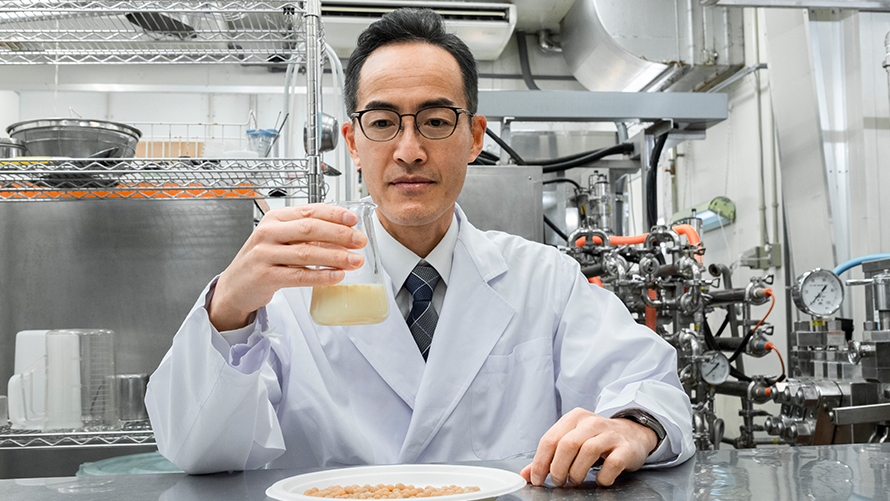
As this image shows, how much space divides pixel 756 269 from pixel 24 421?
3.87m

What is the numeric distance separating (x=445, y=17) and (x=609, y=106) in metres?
1.51

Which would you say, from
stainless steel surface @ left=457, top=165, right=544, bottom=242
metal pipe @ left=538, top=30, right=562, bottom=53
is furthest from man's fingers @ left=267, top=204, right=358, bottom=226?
metal pipe @ left=538, top=30, right=562, bottom=53

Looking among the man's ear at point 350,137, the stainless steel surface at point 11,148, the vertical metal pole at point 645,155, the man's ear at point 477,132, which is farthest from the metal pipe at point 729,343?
the stainless steel surface at point 11,148

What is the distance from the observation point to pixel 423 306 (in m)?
1.29

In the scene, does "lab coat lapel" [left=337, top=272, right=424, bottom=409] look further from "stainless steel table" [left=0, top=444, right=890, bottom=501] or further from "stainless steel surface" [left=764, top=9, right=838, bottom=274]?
"stainless steel surface" [left=764, top=9, right=838, bottom=274]

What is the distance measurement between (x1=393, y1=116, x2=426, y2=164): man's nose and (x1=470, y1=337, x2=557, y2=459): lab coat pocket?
40 centimetres

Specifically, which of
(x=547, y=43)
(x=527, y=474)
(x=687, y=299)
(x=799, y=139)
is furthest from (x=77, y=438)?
(x=547, y=43)

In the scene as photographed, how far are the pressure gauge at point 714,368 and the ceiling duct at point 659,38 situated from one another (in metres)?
2.08

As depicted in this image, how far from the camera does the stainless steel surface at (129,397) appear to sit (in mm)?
1832

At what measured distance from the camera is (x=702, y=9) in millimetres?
4207

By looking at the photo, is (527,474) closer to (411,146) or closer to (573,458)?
(573,458)

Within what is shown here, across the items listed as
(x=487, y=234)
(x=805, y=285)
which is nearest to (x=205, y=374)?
(x=487, y=234)

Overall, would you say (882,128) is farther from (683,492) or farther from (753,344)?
(683,492)

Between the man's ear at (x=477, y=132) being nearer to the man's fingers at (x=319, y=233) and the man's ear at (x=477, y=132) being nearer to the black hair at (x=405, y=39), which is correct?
the black hair at (x=405, y=39)
